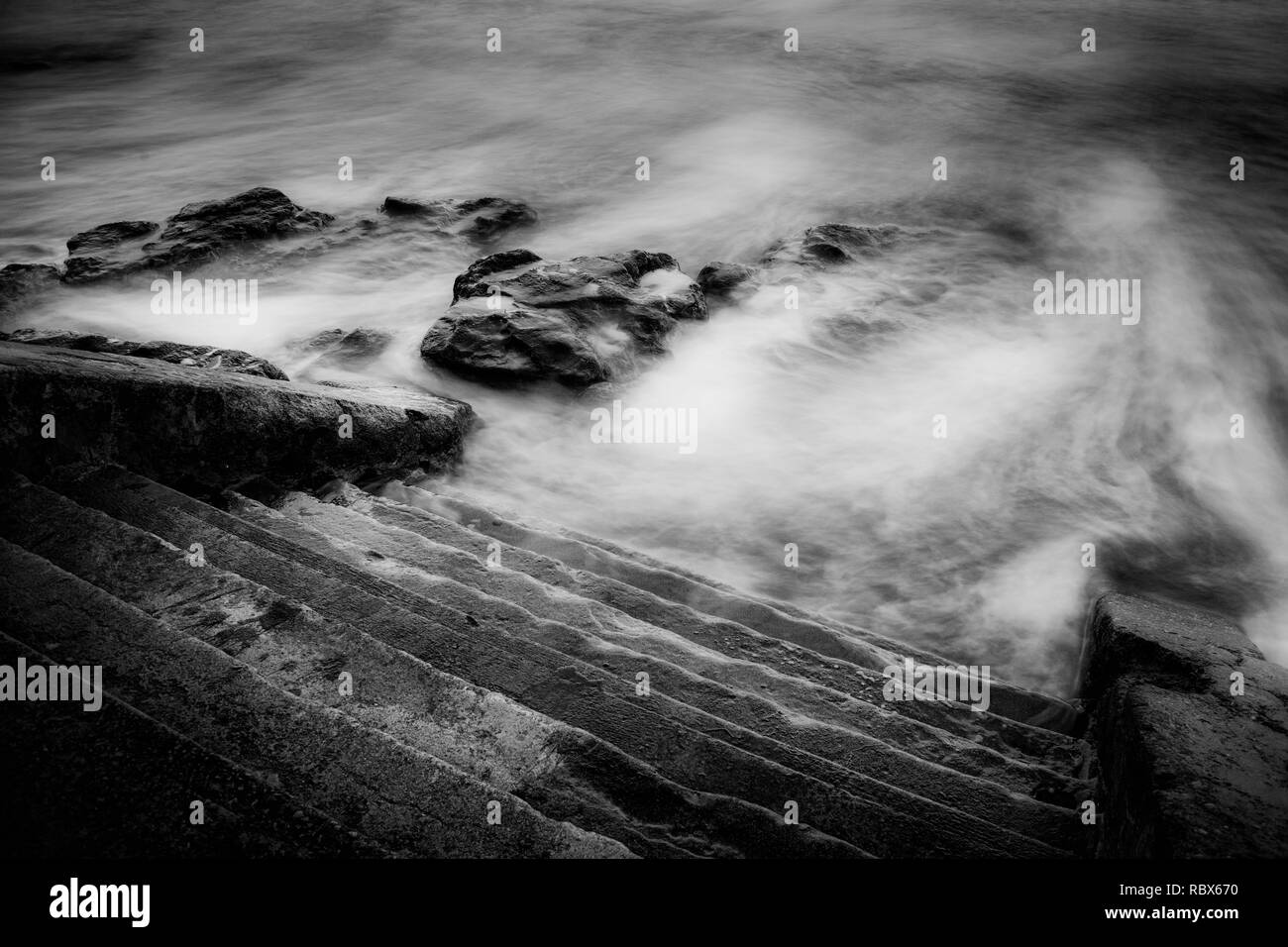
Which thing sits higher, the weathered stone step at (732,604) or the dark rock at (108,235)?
the dark rock at (108,235)

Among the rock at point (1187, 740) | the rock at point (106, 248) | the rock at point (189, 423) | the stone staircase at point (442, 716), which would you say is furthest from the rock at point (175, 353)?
the rock at point (1187, 740)

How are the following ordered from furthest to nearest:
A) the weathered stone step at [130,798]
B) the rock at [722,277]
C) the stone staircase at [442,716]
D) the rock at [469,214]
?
1. the rock at [469,214]
2. the rock at [722,277]
3. the stone staircase at [442,716]
4. the weathered stone step at [130,798]

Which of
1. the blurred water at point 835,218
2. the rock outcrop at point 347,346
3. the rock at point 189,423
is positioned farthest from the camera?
the rock outcrop at point 347,346

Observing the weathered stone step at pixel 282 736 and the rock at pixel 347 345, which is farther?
the rock at pixel 347 345

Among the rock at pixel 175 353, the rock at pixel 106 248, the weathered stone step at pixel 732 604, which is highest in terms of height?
the rock at pixel 106 248

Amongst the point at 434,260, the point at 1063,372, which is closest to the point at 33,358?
the point at 434,260

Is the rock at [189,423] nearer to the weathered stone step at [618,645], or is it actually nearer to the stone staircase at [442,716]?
the stone staircase at [442,716]
